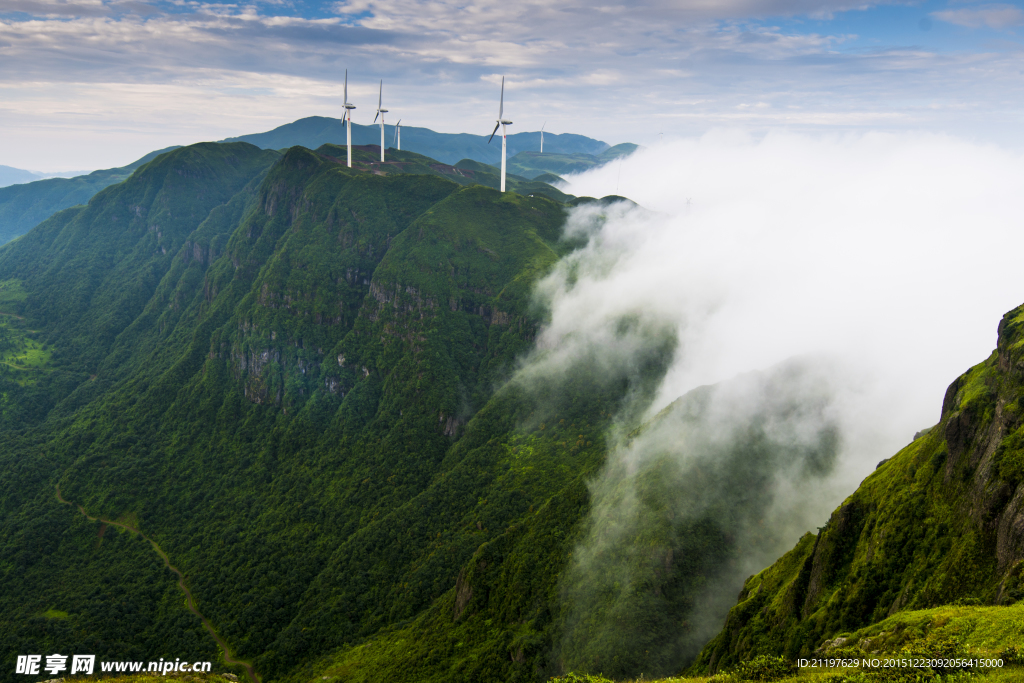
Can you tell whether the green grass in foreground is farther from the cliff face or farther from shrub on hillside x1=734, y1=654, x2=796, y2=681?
the cliff face

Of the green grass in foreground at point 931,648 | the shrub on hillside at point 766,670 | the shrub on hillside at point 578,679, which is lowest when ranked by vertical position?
the shrub on hillside at point 578,679

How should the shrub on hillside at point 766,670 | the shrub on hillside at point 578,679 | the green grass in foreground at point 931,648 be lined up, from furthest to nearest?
the shrub on hillside at point 578,679 → the shrub on hillside at point 766,670 → the green grass in foreground at point 931,648

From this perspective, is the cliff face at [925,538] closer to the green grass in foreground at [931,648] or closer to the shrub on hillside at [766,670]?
the green grass in foreground at [931,648]

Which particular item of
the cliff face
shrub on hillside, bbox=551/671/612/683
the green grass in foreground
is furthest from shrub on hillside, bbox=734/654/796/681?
the cliff face

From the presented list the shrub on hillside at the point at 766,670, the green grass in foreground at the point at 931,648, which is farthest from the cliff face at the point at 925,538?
the shrub on hillside at the point at 766,670

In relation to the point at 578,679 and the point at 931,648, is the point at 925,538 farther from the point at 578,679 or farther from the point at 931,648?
the point at 578,679

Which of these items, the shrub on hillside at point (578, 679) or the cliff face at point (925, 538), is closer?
the shrub on hillside at point (578, 679)

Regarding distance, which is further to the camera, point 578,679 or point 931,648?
point 578,679

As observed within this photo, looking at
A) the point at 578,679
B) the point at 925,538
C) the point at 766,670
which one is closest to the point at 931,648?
the point at 766,670

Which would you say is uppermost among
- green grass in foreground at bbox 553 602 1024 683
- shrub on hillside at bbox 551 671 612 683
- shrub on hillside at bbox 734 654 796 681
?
green grass in foreground at bbox 553 602 1024 683
